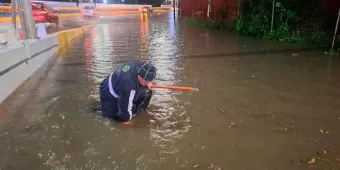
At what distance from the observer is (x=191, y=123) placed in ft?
13.8

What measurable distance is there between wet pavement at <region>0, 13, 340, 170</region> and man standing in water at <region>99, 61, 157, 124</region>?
20 centimetres

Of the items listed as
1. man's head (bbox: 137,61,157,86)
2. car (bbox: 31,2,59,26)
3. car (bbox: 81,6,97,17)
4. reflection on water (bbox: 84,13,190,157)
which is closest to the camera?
man's head (bbox: 137,61,157,86)

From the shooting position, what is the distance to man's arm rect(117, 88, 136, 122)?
3.79m

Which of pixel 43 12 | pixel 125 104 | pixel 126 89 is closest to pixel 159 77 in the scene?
pixel 125 104

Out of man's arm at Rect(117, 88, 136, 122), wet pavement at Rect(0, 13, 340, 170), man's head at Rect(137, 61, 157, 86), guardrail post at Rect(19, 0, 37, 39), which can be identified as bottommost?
wet pavement at Rect(0, 13, 340, 170)

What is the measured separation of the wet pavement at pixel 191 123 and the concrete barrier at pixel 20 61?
0.19 meters

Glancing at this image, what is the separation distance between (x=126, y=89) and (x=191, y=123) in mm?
1067

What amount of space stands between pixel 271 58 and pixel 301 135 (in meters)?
5.22

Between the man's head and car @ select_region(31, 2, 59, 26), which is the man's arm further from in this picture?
car @ select_region(31, 2, 59, 26)

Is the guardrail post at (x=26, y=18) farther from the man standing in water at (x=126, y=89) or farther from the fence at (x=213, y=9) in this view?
the fence at (x=213, y=9)

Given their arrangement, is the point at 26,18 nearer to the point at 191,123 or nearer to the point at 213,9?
the point at 191,123

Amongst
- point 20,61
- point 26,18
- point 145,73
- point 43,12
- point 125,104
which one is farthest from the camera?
point 43,12

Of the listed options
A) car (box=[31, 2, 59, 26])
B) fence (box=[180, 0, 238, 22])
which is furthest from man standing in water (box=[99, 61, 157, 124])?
fence (box=[180, 0, 238, 22])

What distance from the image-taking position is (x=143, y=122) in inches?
167
